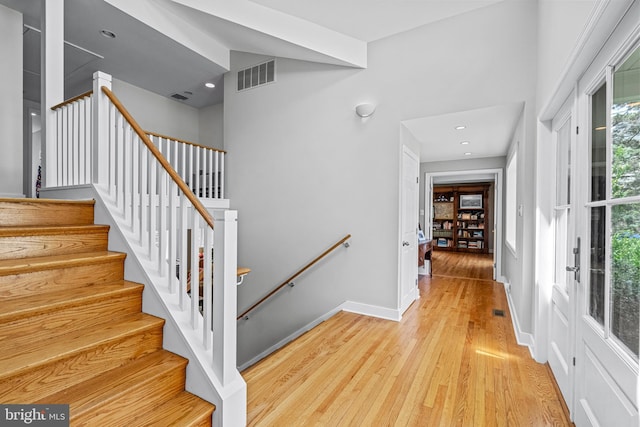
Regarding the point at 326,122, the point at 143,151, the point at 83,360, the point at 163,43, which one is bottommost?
the point at 83,360

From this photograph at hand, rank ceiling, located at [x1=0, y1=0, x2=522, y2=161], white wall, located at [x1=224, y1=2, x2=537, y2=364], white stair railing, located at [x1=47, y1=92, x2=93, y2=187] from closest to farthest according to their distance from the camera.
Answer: white stair railing, located at [x1=47, y1=92, x2=93, y2=187]
white wall, located at [x1=224, y1=2, x2=537, y2=364]
ceiling, located at [x1=0, y1=0, x2=522, y2=161]

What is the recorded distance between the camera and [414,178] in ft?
12.8

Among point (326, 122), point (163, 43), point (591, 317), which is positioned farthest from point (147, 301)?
Result: point (163, 43)

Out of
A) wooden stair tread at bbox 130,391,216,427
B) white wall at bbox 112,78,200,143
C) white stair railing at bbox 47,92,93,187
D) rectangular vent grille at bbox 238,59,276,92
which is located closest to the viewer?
wooden stair tread at bbox 130,391,216,427

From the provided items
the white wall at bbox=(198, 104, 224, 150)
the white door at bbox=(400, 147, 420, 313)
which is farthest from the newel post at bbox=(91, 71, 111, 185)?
the white wall at bbox=(198, 104, 224, 150)

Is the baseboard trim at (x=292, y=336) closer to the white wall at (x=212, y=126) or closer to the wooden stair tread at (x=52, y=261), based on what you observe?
the wooden stair tread at (x=52, y=261)

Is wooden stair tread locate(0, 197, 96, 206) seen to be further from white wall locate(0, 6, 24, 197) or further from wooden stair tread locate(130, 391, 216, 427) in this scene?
white wall locate(0, 6, 24, 197)

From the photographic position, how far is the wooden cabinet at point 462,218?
9266 mm

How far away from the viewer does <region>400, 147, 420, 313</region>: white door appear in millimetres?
3344

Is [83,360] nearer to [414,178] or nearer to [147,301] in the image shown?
[147,301]

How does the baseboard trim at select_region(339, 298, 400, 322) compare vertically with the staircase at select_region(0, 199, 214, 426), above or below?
below

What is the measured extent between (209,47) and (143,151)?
314cm

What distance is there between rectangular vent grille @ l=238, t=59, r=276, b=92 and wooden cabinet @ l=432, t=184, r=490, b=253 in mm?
7591

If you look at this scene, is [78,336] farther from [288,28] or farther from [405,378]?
[288,28]
